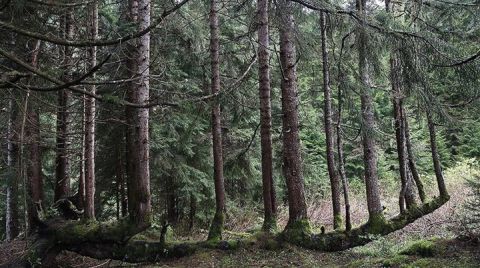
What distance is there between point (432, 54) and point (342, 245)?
4.18 m

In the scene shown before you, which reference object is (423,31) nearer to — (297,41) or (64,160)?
(297,41)

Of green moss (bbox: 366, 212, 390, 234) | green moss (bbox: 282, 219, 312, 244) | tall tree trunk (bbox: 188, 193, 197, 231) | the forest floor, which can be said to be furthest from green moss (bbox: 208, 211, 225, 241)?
tall tree trunk (bbox: 188, 193, 197, 231)

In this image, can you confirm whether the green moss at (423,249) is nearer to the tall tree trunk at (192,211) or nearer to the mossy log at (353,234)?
the mossy log at (353,234)

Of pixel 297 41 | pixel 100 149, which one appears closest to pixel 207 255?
pixel 297 41

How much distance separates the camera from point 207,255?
321 inches

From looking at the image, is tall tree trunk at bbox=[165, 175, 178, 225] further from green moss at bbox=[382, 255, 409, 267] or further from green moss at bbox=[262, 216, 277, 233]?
green moss at bbox=[382, 255, 409, 267]

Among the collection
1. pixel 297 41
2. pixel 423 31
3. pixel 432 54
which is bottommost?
pixel 432 54

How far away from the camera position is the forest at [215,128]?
233 inches

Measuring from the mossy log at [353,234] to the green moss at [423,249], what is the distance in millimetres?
1422

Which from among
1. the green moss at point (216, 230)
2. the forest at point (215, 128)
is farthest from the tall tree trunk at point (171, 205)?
the green moss at point (216, 230)

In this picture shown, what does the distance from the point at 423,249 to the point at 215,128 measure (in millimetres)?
5175

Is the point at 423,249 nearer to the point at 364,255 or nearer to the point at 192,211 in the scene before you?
the point at 364,255

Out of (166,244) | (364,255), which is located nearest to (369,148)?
(364,255)

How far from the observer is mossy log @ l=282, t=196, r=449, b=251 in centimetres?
827
